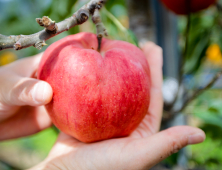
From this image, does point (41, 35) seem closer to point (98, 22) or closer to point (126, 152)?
point (98, 22)

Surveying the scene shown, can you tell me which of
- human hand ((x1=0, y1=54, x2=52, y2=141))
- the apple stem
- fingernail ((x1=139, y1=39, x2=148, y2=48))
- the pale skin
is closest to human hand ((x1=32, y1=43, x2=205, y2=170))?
the pale skin

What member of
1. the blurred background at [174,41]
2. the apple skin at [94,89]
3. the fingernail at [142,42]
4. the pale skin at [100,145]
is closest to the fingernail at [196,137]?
the pale skin at [100,145]

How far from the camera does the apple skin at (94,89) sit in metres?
0.43

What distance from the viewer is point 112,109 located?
448 millimetres

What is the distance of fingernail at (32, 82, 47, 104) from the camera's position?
43 centimetres

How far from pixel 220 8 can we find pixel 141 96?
0.70m

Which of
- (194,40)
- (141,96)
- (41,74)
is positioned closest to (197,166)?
(194,40)

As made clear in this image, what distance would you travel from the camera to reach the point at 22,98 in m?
0.49

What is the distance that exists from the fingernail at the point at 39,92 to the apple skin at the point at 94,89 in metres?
0.02

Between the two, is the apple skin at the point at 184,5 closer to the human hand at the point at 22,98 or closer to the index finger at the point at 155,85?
the index finger at the point at 155,85

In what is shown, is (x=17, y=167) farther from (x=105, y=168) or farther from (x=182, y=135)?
(x=182, y=135)

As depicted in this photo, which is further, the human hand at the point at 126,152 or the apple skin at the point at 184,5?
the apple skin at the point at 184,5

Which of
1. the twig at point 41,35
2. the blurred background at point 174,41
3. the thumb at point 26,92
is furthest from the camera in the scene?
the blurred background at point 174,41

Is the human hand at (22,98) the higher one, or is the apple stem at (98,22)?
the apple stem at (98,22)
